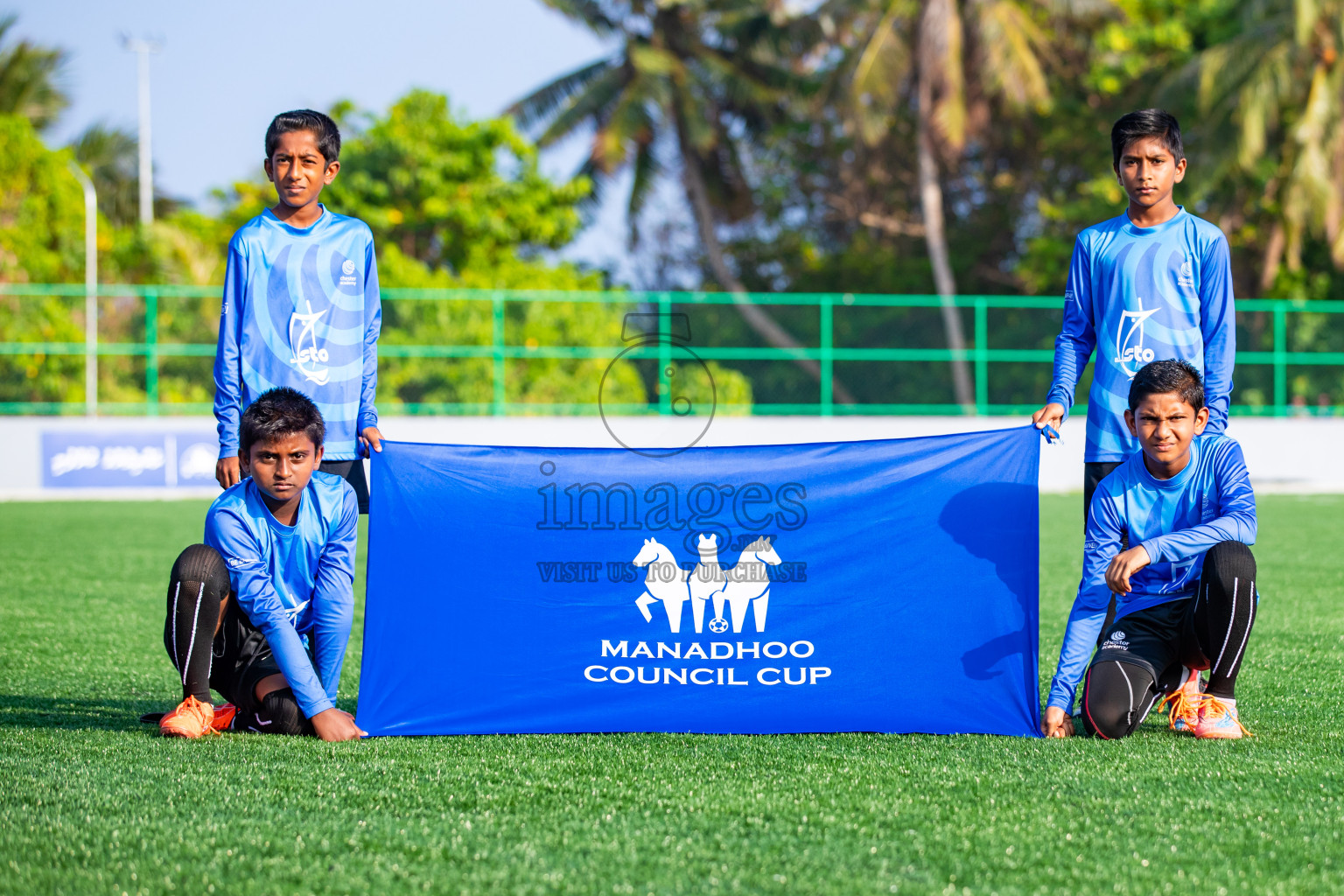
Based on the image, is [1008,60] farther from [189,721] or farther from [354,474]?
[189,721]

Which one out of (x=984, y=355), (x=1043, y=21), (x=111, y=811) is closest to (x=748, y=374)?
(x=984, y=355)

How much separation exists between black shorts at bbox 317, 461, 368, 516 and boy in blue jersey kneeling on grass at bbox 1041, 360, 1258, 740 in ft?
6.77

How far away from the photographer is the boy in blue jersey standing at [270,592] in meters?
3.41

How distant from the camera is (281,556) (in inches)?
139

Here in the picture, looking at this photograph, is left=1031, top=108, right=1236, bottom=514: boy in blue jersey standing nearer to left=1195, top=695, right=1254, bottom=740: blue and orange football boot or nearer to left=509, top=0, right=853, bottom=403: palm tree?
left=1195, top=695, right=1254, bottom=740: blue and orange football boot

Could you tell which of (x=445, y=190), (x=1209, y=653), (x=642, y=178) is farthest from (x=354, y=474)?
(x=642, y=178)

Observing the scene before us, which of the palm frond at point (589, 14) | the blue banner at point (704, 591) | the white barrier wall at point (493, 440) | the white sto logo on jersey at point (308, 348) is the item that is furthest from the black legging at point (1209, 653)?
the palm frond at point (589, 14)

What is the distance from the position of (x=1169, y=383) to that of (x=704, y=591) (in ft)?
4.52

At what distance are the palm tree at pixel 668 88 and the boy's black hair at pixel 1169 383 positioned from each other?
20193 millimetres

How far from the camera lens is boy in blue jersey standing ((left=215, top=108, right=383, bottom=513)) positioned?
3.71 m

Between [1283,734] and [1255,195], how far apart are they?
64.5ft

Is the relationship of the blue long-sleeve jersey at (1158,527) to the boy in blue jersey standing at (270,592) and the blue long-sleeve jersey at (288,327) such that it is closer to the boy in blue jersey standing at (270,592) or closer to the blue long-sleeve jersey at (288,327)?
the boy in blue jersey standing at (270,592)

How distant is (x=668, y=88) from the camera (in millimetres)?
23453

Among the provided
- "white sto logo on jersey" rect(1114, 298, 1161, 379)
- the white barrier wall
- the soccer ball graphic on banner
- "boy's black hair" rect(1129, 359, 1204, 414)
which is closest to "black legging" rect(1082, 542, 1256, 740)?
"boy's black hair" rect(1129, 359, 1204, 414)
